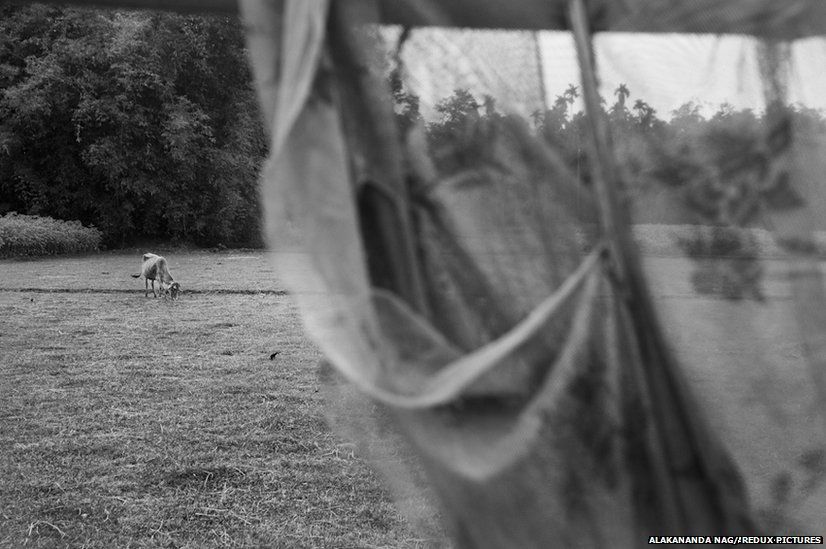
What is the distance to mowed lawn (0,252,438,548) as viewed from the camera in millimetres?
2924

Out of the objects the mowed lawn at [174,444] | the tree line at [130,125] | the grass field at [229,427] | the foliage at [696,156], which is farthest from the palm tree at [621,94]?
the tree line at [130,125]

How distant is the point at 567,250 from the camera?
0.94 m

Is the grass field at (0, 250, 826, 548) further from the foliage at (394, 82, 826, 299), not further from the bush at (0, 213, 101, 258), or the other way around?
the bush at (0, 213, 101, 258)

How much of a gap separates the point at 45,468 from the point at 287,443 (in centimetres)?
111

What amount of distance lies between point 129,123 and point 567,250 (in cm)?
2208

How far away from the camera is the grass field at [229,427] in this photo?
0.93 meters

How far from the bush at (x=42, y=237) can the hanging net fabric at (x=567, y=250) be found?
17.7 m

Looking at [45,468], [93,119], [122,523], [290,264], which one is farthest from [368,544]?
[93,119]

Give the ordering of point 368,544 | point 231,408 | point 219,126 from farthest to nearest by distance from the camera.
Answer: point 219,126
point 231,408
point 368,544

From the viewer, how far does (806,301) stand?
3.10 feet

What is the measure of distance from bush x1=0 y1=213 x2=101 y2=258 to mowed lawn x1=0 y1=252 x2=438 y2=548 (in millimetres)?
10263

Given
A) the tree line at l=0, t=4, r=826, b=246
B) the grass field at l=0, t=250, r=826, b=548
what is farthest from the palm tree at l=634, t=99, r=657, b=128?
the tree line at l=0, t=4, r=826, b=246

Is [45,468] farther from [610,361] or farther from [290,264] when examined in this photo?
[610,361]

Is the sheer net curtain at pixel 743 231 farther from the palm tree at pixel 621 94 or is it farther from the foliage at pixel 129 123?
the foliage at pixel 129 123
